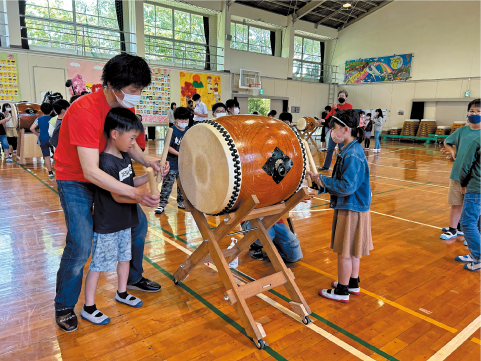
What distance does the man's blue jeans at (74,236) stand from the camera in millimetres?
1901

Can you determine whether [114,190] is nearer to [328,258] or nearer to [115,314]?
[115,314]

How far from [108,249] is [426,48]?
18471 mm

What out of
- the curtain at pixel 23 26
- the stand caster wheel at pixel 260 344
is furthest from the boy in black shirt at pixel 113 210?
the curtain at pixel 23 26

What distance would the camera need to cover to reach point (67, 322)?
198 centimetres

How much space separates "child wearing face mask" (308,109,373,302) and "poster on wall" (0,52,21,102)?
11.4 metres

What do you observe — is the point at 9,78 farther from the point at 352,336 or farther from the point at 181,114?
the point at 352,336

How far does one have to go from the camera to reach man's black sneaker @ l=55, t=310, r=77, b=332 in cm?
197

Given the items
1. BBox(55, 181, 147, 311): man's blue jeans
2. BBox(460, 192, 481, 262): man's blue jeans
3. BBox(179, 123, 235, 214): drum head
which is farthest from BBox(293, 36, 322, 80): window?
BBox(55, 181, 147, 311): man's blue jeans

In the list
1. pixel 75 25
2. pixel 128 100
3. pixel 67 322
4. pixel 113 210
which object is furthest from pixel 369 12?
pixel 67 322

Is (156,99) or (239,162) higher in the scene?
(156,99)

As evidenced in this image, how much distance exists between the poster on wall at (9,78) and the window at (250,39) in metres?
9.17

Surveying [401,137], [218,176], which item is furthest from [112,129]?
[401,137]

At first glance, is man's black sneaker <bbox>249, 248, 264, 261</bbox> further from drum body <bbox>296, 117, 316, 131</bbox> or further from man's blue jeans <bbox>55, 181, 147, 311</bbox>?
drum body <bbox>296, 117, 316, 131</bbox>

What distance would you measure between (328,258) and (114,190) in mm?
2138
